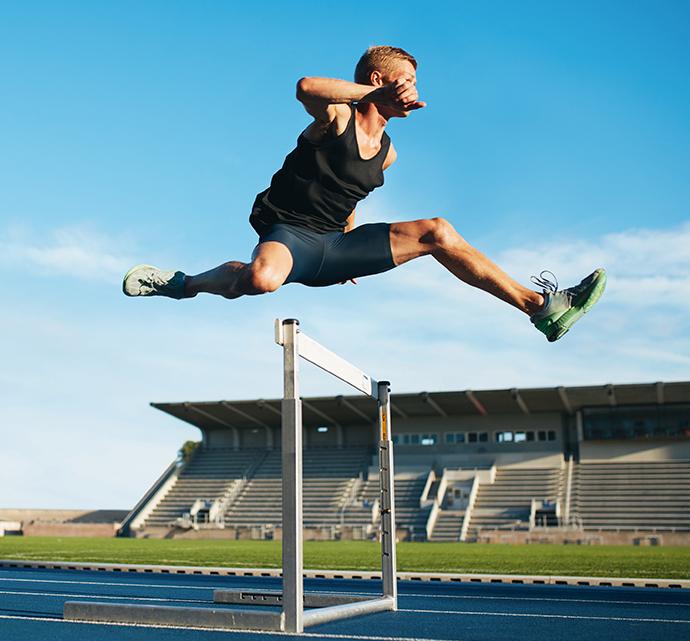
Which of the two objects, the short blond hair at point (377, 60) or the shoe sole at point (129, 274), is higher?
the short blond hair at point (377, 60)

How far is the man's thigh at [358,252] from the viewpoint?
4559 millimetres

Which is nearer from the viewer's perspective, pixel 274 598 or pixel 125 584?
pixel 274 598

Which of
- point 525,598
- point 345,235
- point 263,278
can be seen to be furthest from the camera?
point 525,598

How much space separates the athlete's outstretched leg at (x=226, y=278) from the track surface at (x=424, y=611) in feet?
6.09

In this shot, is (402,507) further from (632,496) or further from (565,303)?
(565,303)

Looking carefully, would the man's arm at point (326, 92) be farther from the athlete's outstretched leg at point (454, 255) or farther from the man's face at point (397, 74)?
the athlete's outstretched leg at point (454, 255)

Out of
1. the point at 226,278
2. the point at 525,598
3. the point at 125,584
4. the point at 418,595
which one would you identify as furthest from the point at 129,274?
the point at 125,584

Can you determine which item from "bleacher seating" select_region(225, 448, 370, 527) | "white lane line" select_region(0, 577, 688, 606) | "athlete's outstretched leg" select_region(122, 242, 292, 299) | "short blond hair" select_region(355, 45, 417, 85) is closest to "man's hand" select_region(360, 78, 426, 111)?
"short blond hair" select_region(355, 45, 417, 85)

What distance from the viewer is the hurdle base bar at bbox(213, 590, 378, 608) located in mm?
6242

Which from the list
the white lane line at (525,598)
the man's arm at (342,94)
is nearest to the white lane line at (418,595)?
the white lane line at (525,598)

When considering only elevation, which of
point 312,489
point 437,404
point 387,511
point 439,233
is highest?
point 437,404

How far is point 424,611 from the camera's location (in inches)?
243

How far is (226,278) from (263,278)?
0.32 m

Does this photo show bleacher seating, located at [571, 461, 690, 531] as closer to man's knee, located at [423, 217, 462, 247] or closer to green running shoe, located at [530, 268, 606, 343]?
green running shoe, located at [530, 268, 606, 343]
